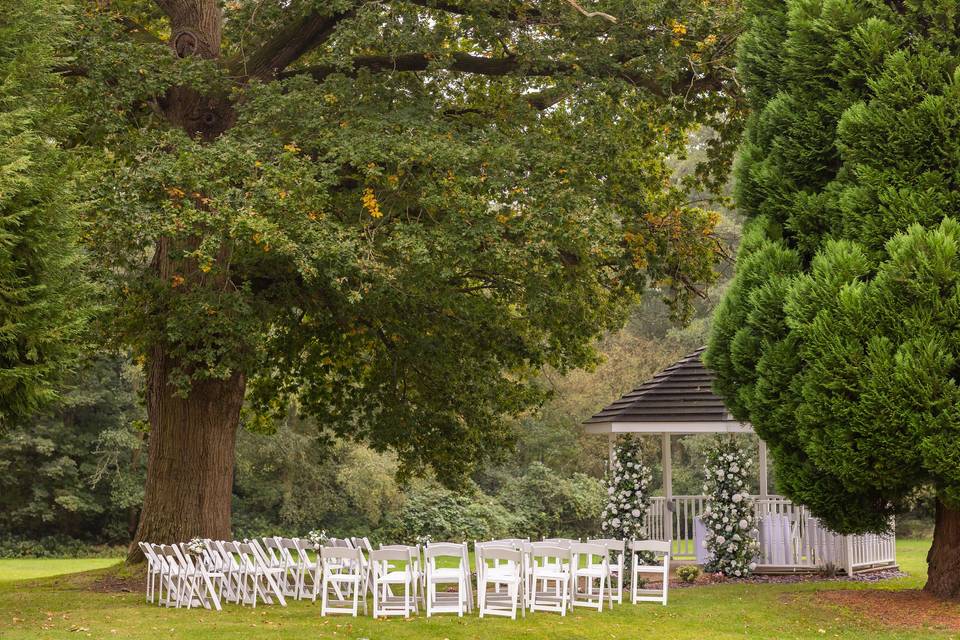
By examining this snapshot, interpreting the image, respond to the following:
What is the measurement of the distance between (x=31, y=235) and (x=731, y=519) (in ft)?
34.7

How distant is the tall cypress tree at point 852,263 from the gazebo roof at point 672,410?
492 cm

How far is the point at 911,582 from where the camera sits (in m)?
15.7

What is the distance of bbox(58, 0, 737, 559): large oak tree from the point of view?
1220cm

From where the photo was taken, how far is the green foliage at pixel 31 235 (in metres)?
9.15

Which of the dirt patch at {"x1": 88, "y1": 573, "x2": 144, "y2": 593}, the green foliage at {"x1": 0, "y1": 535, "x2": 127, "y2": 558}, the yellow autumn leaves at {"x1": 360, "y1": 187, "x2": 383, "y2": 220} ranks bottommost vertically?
the green foliage at {"x1": 0, "y1": 535, "x2": 127, "y2": 558}

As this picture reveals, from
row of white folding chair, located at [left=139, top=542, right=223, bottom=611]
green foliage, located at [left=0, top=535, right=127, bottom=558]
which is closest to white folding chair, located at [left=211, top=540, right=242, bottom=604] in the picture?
row of white folding chair, located at [left=139, top=542, right=223, bottom=611]

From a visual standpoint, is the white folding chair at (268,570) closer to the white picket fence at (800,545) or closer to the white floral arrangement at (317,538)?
the white floral arrangement at (317,538)

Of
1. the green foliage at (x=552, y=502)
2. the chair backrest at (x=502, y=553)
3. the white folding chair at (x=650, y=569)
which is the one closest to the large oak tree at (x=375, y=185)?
the chair backrest at (x=502, y=553)

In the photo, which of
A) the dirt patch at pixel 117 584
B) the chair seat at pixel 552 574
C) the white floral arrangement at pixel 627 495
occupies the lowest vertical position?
the dirt patch at pixel 117 584

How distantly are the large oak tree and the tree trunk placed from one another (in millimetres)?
30

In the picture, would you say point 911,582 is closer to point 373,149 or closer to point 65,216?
point 373,149

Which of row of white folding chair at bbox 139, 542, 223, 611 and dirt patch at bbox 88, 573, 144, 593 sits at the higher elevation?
row of white folding chair at bbox 139, 542, 223, 611

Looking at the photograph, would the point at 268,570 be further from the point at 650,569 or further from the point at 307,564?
the point at 650,569

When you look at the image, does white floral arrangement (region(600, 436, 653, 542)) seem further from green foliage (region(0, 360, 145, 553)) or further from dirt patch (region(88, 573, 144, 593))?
green foliage (region(0, 360, 145, 553))
